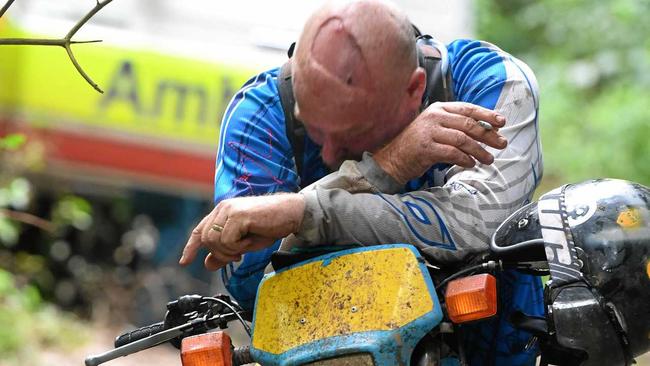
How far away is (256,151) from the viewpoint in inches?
102

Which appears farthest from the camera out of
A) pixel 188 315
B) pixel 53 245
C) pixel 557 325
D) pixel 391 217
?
pixel 53 245

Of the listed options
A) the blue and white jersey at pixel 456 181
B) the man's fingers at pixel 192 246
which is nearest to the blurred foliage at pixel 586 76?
the blue and white jersey at pixel 456 181

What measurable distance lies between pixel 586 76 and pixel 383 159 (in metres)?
10.8

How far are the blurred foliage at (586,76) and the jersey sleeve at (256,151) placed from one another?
7097mm

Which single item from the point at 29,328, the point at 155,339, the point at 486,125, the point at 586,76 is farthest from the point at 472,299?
the point at 586,76

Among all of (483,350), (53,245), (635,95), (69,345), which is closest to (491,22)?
(635,95)

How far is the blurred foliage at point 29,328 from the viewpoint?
5812 mm

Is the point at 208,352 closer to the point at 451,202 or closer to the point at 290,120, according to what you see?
the point at 451,202

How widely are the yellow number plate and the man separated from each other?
98 mm

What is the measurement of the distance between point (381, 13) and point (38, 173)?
16.4 feet

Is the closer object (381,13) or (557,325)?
(557,325)

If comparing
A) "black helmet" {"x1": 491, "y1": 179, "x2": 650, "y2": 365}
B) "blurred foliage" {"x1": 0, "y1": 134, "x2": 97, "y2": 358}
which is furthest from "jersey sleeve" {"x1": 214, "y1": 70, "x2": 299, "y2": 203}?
"blurred foliage" {"x1": 0, "y1": 134, "x2": 97, "y2": 358}

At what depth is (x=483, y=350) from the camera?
2.46m

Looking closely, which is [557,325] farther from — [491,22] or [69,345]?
[491,22]
